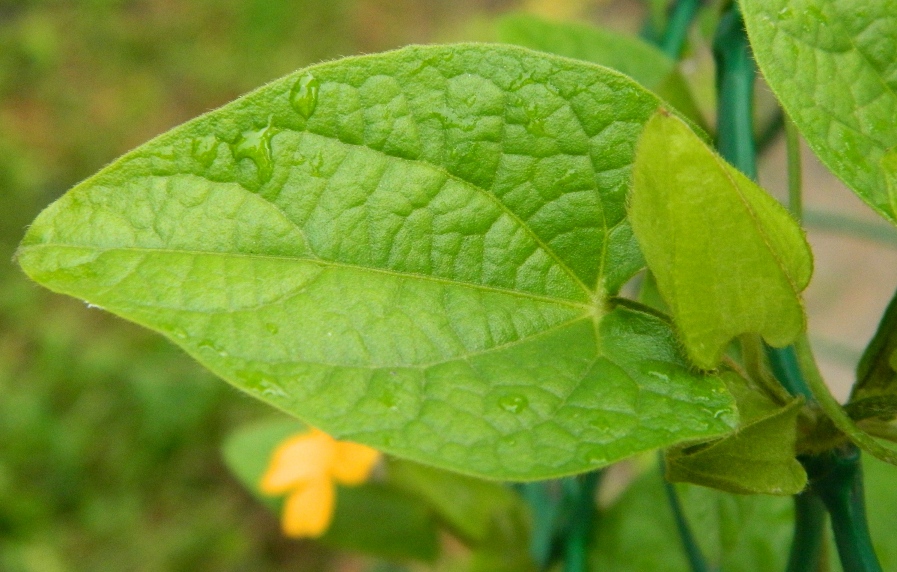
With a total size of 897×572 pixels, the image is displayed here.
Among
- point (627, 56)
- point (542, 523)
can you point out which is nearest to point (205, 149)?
point (627, 56)

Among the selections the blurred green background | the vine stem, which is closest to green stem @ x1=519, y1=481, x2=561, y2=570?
the vine stem

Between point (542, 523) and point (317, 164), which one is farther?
point (542, 523)

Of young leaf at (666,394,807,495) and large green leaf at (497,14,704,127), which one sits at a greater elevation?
large green leaf at (497,14,704,127)

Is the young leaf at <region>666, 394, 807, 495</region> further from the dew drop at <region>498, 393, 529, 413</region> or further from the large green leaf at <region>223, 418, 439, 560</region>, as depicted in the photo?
the large green leaf at <region>223, 418, 439, 560</region>

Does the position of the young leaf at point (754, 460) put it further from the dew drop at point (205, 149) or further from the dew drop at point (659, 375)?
the dew drop at point (205, 149)

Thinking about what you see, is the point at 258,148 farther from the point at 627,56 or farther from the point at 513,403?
the point at 627,56
